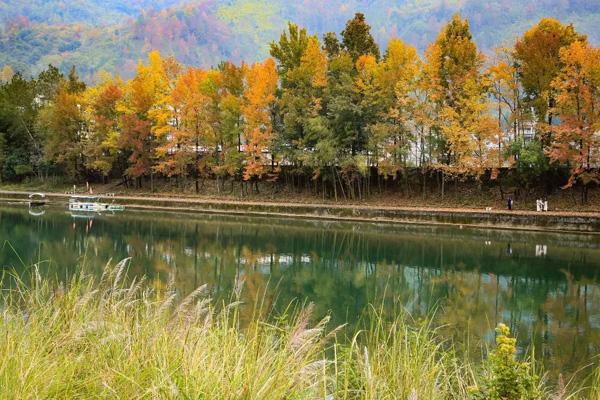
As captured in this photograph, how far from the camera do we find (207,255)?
23.0m

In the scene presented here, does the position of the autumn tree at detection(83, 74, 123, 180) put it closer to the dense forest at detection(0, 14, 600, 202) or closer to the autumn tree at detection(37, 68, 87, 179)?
the dense forest at detection(0, 14, 600, 202)

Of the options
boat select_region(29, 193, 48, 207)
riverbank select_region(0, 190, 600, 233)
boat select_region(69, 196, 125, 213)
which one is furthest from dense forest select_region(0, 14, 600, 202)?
boat select_region(29, 193, 48, 207)

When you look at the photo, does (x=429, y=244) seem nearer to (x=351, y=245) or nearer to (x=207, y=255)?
(x=351, y=245)

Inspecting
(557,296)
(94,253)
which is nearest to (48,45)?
(94,253)

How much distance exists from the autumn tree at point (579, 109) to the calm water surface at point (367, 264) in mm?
4686

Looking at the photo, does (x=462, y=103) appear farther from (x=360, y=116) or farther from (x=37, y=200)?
(x=37, y=200)

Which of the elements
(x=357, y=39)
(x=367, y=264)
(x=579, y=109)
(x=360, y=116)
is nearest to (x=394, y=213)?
(x=360, y=116)

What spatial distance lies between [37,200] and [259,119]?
20987 mm

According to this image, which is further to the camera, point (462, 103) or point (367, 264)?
point (462, 103)

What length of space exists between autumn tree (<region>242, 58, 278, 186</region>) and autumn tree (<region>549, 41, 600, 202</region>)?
63.4 feet

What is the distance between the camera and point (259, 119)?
40.9 meters

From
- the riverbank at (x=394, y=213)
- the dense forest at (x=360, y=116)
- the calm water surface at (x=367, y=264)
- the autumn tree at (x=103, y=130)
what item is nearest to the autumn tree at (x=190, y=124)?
the dense forest at (x=360, y=116)

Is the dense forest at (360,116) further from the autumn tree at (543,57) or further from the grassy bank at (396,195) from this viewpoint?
the grassy bank at (396,195)

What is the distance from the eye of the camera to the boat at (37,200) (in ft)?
149
